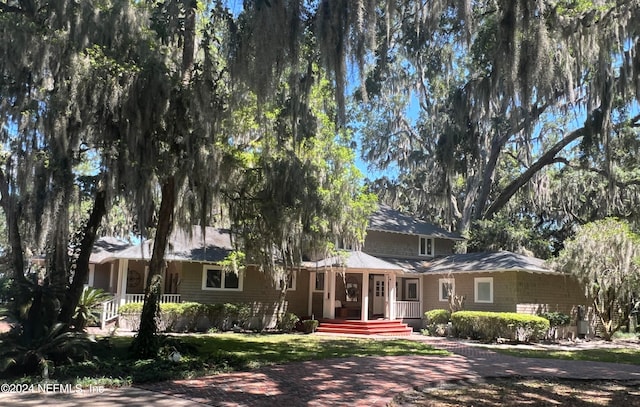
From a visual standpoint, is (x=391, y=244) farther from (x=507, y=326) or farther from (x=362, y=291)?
(x=507, y=326)

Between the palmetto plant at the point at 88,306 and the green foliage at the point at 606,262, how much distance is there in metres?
16.0

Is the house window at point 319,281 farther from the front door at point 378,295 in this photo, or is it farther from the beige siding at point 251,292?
the front door at point 378,295

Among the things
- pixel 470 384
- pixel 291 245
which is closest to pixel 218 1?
pixel 291 245

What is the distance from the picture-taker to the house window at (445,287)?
2161 cm

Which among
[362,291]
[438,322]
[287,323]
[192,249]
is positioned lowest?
[287,323]

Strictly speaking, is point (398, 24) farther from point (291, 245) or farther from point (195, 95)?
point (195, 95)

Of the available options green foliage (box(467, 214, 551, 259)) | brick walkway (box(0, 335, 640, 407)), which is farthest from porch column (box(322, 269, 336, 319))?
green foliage (box(467, 214, 551, 259))

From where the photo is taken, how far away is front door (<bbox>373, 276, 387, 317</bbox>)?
2438 centimetres

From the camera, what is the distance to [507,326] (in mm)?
17859

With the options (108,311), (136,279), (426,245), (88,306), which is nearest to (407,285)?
(426,245)

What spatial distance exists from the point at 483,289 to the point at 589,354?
259 inches

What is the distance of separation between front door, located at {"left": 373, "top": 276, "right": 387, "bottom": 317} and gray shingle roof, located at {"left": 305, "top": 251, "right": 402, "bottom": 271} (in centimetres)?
315

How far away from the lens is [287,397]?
752 centimetres

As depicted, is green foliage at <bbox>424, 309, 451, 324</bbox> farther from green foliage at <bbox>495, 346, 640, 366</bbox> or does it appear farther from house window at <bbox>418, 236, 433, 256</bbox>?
house window at <bbox>418, 236, 433, 256</bbox>
